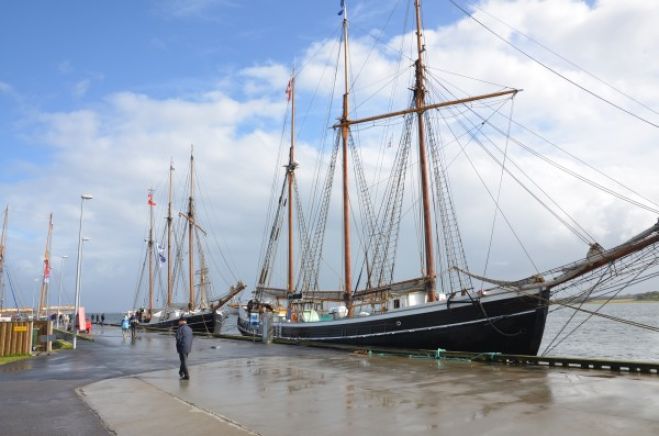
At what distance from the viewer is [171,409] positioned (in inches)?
374

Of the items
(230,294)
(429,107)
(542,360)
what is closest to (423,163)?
Answer: (429,107)

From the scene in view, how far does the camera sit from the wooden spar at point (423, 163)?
24.5 meters

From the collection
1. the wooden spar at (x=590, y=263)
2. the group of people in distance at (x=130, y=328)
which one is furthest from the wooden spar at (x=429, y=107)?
the group of people in distance at (x=130, y=328)

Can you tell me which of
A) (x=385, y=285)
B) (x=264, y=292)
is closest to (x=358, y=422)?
(x=385, y=285)

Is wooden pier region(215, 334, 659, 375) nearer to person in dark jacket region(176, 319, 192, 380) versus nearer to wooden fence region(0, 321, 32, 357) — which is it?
person in dark jacket region(176, 319, 192, 380)

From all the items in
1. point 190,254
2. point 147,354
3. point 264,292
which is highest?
point 190,254

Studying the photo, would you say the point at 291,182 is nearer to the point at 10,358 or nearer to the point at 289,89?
the point at 289,89

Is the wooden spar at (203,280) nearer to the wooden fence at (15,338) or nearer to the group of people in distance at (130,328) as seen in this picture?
the group of people in distance at (130,328)

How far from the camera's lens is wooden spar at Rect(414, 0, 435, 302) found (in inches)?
964

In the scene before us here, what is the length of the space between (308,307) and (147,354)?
48.3 ft

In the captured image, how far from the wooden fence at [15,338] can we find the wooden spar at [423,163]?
16.6 metres

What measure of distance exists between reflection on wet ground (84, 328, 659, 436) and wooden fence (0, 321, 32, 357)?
8.12 metres

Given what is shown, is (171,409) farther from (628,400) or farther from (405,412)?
(628,400)

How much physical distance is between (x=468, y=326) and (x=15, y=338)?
16973 millimetres
